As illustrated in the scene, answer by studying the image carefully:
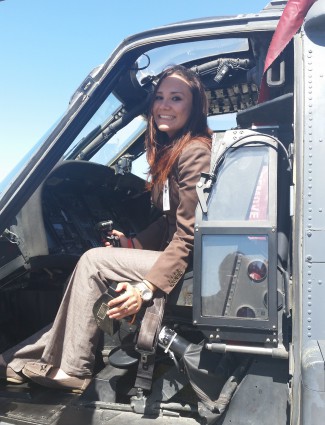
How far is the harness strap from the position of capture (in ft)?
7.03

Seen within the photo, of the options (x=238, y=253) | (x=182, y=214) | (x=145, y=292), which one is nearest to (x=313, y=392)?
(x=238, y=253)

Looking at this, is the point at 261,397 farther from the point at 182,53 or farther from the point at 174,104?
the point at 182,53

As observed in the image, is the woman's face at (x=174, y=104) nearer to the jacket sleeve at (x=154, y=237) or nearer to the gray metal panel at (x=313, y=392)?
the jacket sleeve at (x=154, y=237)

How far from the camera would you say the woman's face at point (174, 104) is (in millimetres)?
2576

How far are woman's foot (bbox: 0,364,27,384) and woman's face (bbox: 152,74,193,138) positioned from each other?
62.2 inches

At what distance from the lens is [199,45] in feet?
8.57

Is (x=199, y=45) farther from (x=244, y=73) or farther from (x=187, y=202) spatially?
(x=187, y=202)

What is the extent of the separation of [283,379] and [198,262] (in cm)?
60

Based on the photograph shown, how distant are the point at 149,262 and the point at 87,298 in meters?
0.35

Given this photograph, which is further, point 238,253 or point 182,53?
point 182,53

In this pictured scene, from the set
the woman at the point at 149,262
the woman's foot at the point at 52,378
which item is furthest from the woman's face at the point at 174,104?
the woman's foot at the point at 52,378

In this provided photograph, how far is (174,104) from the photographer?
2576 mm

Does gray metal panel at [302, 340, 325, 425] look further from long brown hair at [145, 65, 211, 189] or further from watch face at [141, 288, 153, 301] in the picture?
long brown hair at [145, 65, 211, 189]

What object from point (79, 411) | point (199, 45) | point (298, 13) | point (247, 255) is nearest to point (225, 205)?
point (247, 255)
